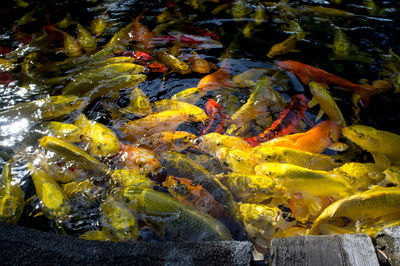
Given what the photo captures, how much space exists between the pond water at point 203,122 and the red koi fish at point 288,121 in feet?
0.07

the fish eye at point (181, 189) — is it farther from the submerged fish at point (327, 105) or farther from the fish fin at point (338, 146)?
the submerged fish at point (327, 105)

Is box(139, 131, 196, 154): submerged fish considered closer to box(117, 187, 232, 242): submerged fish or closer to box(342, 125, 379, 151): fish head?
box(117, 187, 232, 242): submerged fish

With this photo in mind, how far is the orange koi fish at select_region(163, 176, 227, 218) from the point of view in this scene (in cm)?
214

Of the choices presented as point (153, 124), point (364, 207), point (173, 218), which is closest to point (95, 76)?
point (153, 124)

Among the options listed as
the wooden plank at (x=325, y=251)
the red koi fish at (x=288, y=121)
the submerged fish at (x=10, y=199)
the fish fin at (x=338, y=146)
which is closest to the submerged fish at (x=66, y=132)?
the submerged fish at (x=10, y=199)

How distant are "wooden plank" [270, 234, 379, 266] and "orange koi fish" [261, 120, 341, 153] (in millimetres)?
1208

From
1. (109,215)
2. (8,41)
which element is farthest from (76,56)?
(109,215)

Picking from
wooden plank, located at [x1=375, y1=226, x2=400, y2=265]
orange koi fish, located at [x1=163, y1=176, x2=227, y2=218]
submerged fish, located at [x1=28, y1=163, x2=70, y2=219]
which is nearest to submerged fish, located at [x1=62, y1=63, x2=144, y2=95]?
submerged fish, located at [x1=28, y1=163, x2=70, y2=219]

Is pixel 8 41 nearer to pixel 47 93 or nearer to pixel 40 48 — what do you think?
pixel 40 48

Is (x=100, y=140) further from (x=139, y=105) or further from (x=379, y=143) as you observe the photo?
(x=379, y=143)

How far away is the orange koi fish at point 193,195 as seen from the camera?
2137 millimetres

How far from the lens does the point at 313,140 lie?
2789 millimetres

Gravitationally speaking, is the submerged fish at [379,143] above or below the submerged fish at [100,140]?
below

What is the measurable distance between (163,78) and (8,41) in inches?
117
